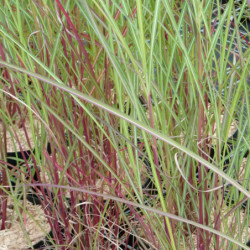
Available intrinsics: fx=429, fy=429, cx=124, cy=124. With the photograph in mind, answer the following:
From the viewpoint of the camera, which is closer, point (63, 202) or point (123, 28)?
point (123, 28)

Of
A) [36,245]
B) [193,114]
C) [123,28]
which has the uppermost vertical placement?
[123,28]

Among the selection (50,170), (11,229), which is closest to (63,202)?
(50,170)

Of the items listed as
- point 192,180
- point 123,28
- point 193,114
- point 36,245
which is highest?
point 123,28

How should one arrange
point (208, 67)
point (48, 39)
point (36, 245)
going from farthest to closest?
point (36, 245) → point (48, 39) → point (208, 67)

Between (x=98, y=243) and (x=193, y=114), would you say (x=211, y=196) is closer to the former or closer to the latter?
(x=193, y=114)

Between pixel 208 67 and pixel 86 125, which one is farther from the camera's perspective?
pixel 86 125

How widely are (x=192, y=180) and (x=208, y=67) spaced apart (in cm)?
19

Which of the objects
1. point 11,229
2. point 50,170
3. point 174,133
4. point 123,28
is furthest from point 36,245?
point 123,28

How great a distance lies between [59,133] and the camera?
601mm

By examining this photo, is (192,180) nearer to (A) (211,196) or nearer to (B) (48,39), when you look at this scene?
(A) (211,196)

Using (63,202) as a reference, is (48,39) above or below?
above

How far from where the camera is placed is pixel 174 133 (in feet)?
2.15

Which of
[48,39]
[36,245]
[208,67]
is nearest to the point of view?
[208,67]

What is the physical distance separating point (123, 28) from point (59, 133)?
0.17 metres
